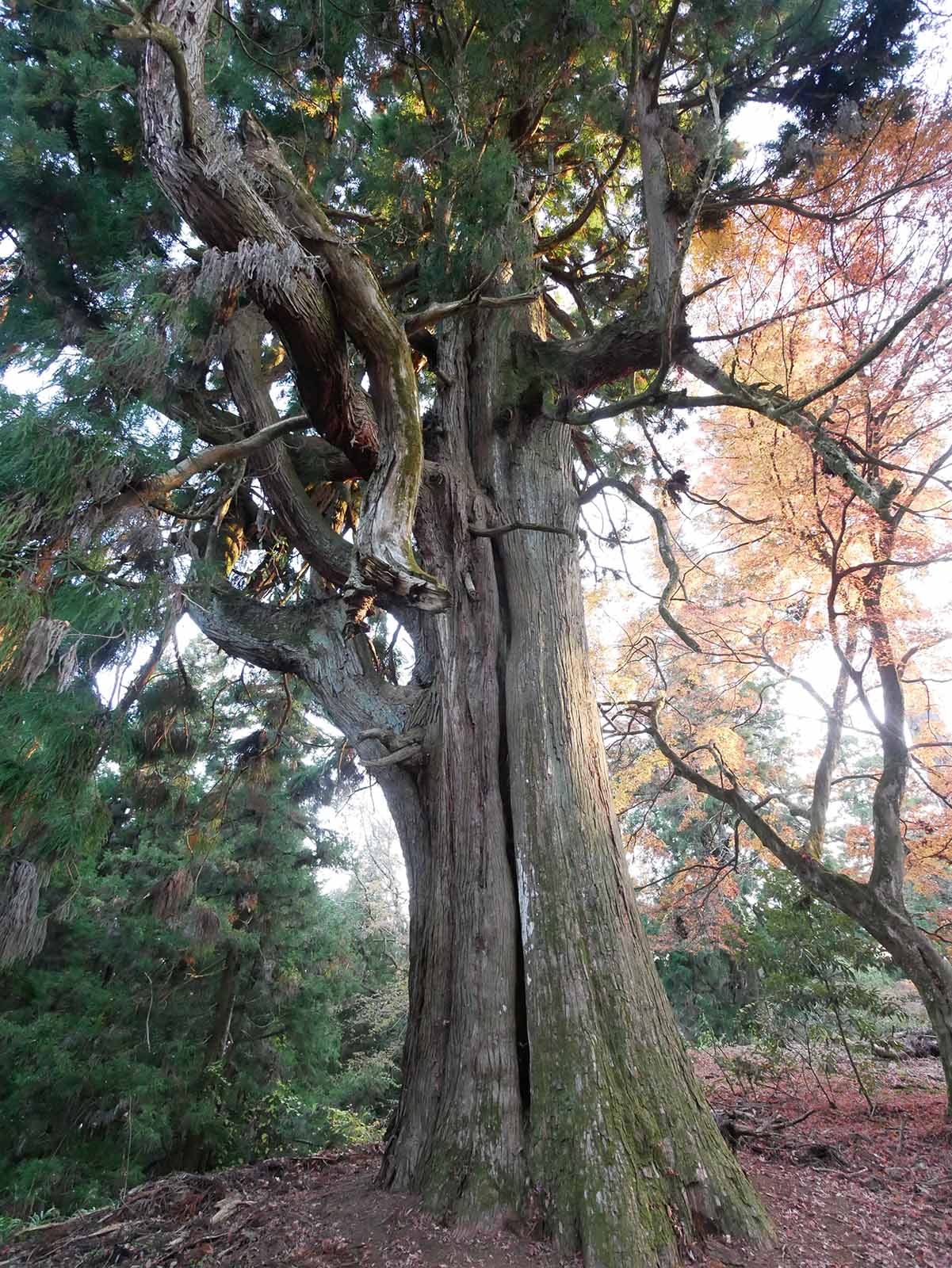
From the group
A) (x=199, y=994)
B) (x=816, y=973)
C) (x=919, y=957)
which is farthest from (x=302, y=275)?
(x=199, y=994)

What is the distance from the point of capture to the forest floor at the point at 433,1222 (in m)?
2.17

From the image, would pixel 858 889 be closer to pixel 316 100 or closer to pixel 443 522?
pixel 443 522

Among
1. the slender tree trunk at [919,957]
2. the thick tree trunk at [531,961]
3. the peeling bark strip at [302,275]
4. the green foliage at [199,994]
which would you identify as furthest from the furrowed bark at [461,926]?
the slender tree trunk at [919,957]

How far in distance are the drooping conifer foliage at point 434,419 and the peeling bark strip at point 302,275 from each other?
0.01 meters

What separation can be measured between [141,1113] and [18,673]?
23.6 ft

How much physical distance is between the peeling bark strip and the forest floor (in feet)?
7.40

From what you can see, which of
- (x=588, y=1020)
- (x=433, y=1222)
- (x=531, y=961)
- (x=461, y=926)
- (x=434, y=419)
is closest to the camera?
(x=433, y=1222)

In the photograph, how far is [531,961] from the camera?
2713mm

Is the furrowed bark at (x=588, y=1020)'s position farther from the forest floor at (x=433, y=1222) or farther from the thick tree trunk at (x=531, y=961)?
the forest floor at (x=433, y=1222)

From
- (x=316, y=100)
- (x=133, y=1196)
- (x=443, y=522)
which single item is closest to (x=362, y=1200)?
(x=133, y=1196)

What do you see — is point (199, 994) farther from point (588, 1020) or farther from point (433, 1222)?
point (588, 1020)

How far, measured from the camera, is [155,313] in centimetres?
203

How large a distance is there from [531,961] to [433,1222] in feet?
3.07

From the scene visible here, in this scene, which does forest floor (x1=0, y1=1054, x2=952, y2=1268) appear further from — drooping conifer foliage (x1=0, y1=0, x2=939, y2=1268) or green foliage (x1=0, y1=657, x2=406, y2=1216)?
green foliage (x1=0, y1=657, x2=406, y2=1216)
